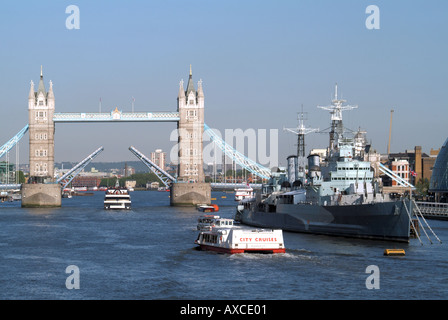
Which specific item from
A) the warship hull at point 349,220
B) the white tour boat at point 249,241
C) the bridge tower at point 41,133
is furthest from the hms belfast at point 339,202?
the bridge tower at point 41,133

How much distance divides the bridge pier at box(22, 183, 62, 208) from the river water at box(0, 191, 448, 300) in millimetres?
63867

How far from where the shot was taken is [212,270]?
142 ft

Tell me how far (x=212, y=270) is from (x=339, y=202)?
21.5 m

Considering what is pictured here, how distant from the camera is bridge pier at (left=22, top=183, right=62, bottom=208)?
128m

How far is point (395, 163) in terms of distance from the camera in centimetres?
16788

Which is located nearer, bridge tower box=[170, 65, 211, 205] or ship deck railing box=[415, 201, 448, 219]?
ship deck railing box=[415, 201, 448, 219]

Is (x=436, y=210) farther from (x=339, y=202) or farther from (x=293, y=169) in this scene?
(x=339, y=202)

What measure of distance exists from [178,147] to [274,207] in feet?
208

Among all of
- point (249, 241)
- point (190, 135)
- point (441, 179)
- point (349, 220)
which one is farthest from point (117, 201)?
point (249, 241)

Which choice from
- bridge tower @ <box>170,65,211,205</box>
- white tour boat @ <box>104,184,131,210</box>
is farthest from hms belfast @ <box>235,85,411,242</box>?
bridge tower @ <box>170,65,211,205</box>

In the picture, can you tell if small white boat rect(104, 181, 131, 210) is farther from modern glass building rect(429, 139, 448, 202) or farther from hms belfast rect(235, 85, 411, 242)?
modern glass building rect(429, 139, 448, 202)
